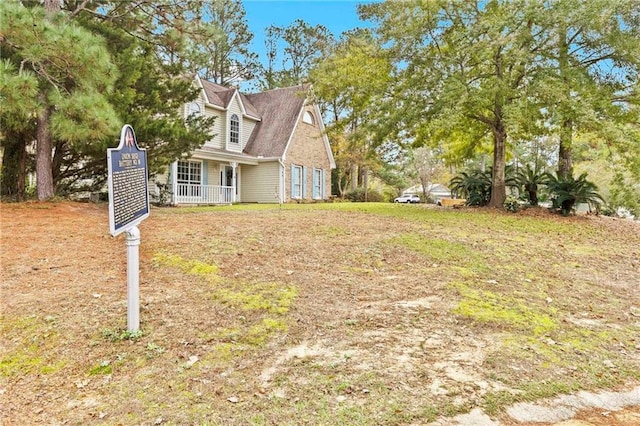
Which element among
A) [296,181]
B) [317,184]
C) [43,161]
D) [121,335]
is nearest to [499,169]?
[296,181]

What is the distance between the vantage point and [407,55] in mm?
12344

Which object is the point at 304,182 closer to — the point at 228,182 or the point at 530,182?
the point at 228,182

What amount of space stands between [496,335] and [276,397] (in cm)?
201

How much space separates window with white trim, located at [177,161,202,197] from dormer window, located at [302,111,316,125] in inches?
263

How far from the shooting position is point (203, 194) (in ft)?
57.6

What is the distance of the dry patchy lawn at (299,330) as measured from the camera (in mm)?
2441

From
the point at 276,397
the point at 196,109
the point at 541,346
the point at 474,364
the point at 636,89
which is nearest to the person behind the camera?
the point at 276,397

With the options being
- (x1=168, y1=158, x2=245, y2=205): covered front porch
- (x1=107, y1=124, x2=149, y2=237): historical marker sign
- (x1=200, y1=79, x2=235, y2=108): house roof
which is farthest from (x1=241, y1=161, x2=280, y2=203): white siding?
(x1=107, y1=124, x2=149, y2=237): historical marker sign

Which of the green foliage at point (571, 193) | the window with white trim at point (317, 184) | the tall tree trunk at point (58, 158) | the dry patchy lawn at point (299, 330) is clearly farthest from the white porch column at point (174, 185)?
the green foliage at point (571, 193)

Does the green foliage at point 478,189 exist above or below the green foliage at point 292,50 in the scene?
below

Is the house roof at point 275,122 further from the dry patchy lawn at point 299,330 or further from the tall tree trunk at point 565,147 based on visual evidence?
the dry patchy lawn at point 299,330

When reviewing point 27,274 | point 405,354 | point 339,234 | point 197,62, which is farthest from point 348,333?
point 197,62

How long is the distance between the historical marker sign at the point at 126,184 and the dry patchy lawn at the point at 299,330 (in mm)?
931

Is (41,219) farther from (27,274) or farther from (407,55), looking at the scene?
(407,55)
